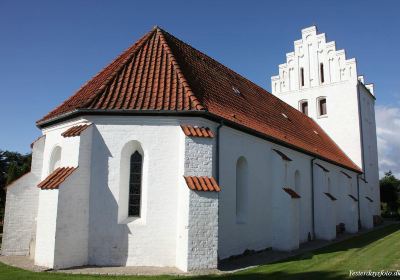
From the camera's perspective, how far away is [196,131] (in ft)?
38.0

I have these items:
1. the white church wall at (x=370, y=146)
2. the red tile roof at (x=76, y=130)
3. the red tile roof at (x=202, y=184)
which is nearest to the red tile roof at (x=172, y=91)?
the red tile roof at (x=76, y=130)

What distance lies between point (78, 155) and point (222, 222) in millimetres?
5246

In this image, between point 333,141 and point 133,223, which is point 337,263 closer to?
point 133,223

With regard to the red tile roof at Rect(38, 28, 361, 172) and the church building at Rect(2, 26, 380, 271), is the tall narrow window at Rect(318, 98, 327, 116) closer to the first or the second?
the red tile roof at Rect(38, 28, 361, 172)

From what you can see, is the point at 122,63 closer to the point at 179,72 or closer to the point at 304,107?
the point at 179,72

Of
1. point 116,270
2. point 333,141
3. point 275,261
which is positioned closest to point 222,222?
point 275,261

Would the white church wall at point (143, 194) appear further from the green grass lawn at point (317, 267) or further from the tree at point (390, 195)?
the tree at point (390, 195)

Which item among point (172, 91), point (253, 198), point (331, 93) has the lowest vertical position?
point (253, 198)

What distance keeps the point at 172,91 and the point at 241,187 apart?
4.72 metres

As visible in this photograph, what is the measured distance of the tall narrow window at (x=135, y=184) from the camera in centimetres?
1148

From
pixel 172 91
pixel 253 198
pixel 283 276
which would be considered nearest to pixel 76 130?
pixel 172 91

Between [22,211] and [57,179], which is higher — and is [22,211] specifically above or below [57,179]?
below

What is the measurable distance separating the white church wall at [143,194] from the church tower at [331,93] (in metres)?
19.9

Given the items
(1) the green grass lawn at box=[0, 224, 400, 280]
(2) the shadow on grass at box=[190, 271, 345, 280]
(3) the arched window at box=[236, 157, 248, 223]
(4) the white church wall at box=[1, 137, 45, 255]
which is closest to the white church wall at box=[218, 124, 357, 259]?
(3) the arched window at box=[236, 157, 248, 223]
